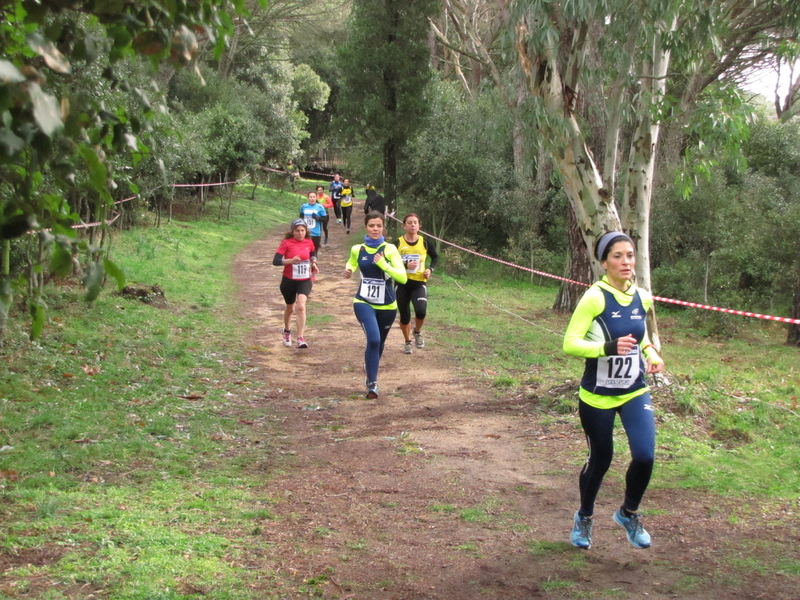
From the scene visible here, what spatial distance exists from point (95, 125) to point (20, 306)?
9.43m

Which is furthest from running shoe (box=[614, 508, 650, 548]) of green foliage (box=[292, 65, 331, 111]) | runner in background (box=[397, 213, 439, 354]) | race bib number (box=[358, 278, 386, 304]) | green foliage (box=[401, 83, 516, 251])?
green foliage (box=[292, 65, 331, 111])

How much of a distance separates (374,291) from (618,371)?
4724 millimetres

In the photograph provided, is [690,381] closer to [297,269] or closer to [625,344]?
[625,344]

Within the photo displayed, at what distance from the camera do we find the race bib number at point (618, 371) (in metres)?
4.80

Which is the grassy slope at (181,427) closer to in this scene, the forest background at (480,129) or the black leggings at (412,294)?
the black leggings at (412,294)

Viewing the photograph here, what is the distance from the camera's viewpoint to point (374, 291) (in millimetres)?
9211

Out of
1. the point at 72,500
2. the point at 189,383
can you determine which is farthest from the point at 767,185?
the point at 72,500

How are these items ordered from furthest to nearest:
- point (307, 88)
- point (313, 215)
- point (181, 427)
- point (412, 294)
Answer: point (307, 88), point (313, 215), point (412, 294), point (181, 427)

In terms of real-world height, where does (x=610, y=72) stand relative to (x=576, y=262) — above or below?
above

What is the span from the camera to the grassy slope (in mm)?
4730

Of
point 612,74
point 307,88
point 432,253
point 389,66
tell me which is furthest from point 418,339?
point 307,88

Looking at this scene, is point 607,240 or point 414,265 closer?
point 607,240

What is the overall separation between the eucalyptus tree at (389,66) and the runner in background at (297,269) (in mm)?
12533

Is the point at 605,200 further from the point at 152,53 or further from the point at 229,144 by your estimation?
the point at 229,144
